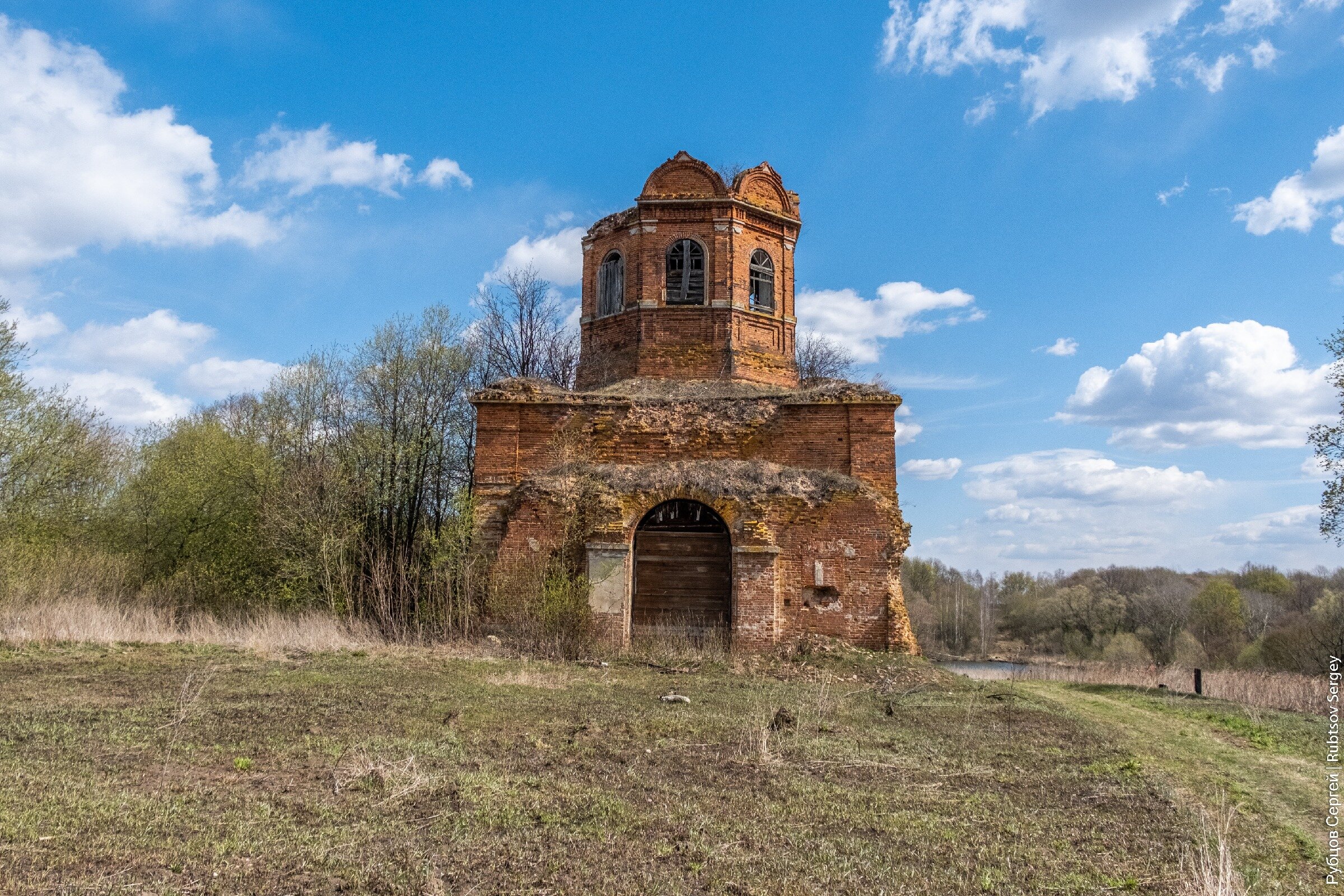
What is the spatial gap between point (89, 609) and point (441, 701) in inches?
371

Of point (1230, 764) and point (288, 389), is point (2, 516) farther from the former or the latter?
point (1230, 764)

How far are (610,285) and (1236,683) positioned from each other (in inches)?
594

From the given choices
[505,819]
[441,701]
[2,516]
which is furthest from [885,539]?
[2,516]

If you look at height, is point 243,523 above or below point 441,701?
above

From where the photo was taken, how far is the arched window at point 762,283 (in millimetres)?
19328

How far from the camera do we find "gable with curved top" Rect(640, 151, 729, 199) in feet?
62.8

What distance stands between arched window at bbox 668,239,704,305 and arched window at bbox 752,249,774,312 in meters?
1.33

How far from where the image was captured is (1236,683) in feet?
49.2

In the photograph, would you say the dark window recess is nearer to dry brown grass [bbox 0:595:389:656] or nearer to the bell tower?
the bell tower

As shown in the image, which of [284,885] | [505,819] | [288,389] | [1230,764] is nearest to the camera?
[284,885]

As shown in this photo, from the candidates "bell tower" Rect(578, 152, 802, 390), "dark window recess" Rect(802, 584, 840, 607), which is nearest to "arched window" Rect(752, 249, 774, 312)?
"bell tower" Rect(578, 152, 802, 390)

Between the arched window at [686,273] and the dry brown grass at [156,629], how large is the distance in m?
9.70

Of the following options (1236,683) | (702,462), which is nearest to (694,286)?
(702,462)

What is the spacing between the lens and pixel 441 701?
871 centimetres
